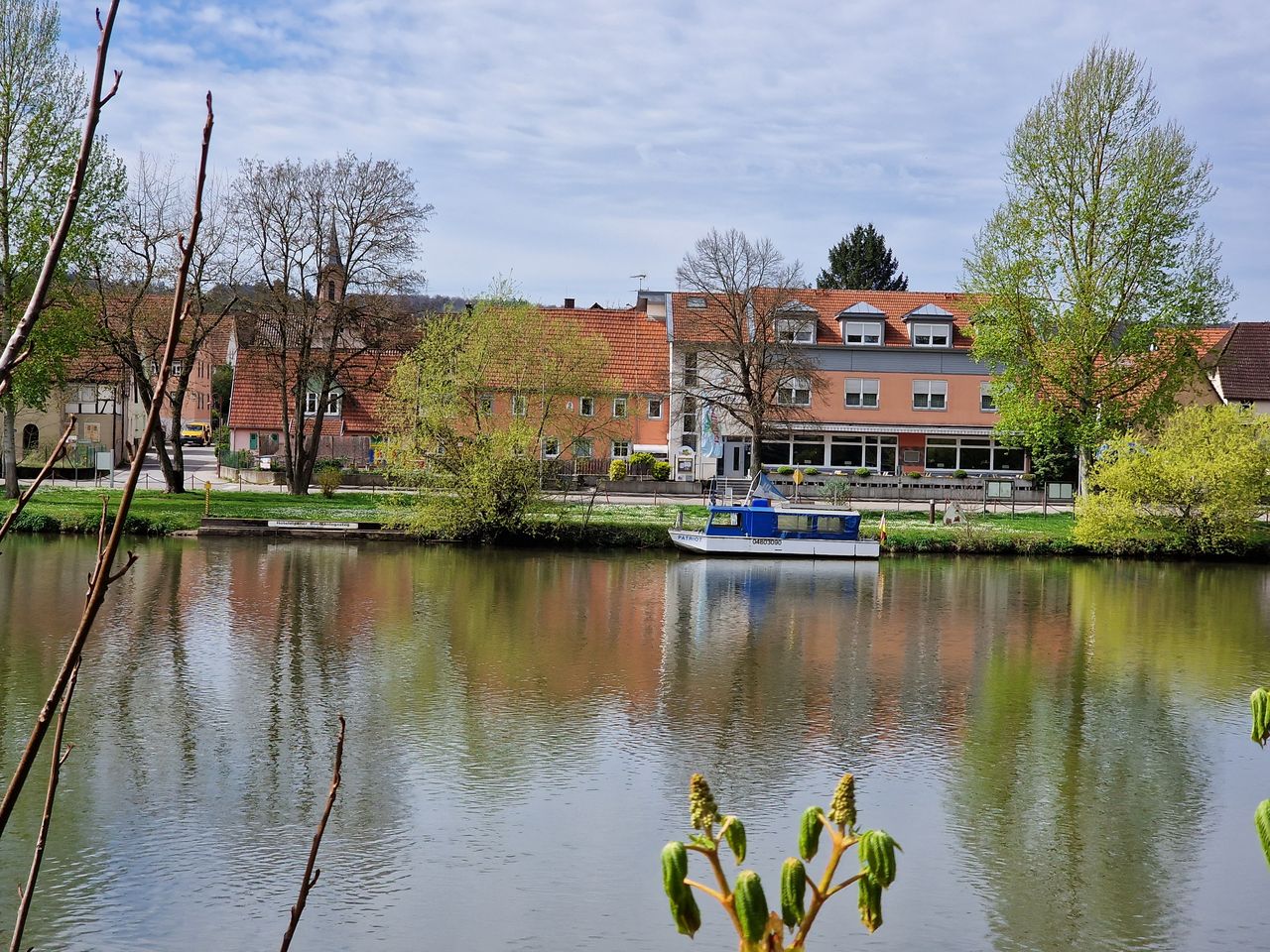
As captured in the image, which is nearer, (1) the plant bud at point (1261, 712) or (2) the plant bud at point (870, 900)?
(2) the plant bud at point (870, 900)

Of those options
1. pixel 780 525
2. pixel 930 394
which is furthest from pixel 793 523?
pixel 930 394

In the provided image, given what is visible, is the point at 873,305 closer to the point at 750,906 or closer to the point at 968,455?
the point at 968,455

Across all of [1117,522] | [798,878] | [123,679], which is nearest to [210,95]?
[798,878]

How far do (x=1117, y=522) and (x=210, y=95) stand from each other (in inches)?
1571

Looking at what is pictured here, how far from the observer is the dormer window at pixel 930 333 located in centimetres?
5544

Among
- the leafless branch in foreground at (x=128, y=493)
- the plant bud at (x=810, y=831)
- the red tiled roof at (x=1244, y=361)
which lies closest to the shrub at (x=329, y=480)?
the red tiled roof at (x=1244, y=361)

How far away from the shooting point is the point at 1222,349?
5838cm

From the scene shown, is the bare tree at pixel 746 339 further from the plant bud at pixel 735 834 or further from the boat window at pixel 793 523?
the plant bud at pixel 735 834

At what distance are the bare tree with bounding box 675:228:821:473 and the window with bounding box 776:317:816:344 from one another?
6 cm

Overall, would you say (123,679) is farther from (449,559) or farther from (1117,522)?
(1117,522)

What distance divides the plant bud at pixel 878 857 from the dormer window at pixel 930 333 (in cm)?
5362

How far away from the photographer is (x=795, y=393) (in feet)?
177

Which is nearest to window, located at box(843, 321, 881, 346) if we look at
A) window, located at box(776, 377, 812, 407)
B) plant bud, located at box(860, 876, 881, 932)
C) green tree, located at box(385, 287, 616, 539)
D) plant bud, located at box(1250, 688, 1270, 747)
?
window, located at box(776, 377, 812, 407)

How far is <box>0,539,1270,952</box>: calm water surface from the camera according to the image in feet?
36.1
